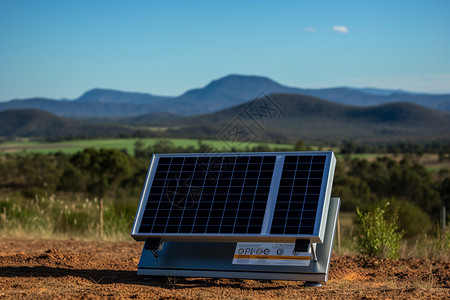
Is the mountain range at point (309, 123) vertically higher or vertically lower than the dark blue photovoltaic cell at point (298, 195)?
lower

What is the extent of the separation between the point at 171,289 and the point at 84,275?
7.21 feet

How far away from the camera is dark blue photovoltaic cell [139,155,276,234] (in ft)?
27.9

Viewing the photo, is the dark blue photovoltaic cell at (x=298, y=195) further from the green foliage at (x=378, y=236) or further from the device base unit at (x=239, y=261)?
the green foliage at (x=378, y=236)

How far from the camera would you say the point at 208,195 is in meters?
9.09

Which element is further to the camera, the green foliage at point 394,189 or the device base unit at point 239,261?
the green foliage at point 394,189

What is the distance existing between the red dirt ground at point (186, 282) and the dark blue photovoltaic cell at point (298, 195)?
1.07 meters

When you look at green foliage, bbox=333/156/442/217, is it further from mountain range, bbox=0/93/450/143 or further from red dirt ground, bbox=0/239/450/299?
mountain range, bbox=0/93/450/143

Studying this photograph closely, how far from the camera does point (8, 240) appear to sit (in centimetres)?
1530

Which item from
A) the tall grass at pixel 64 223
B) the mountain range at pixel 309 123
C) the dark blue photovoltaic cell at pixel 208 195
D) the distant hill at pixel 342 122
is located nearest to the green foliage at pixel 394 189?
the tall grass at pixel 64 223

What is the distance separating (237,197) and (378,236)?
4.04m

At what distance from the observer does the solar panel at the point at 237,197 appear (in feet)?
26.8

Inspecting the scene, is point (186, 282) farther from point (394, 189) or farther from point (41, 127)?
point (41, 127)

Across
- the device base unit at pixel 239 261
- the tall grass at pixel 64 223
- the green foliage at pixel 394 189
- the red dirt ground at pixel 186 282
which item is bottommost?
the green foliage at pixel 394 189

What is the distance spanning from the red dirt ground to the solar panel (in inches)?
34.9
